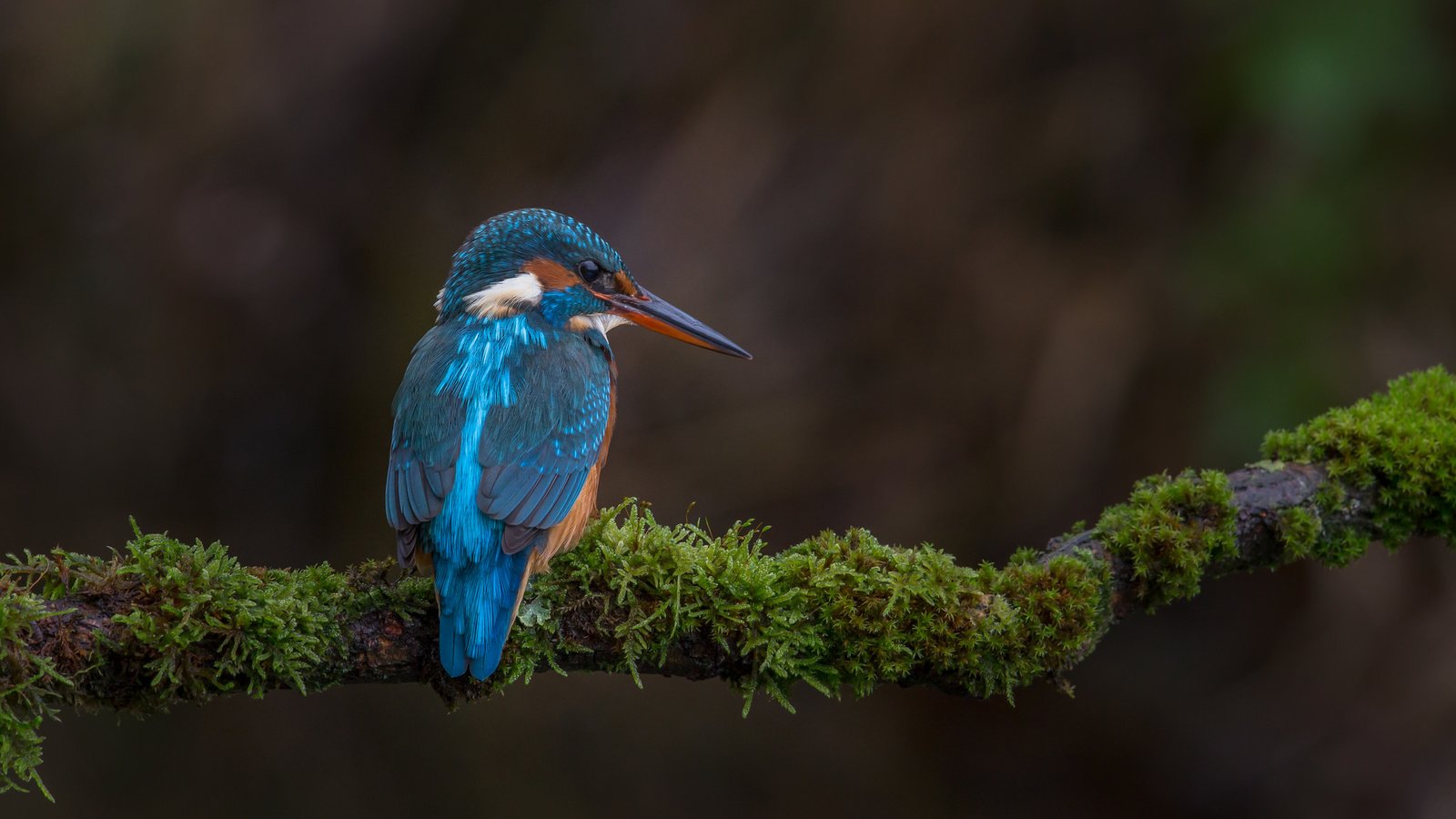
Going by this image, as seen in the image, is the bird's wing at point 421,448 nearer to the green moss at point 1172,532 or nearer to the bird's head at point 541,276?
the bird's head at point 541,276

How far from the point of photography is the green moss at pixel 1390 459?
247cm

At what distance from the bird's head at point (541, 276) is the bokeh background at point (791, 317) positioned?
1.46 meters

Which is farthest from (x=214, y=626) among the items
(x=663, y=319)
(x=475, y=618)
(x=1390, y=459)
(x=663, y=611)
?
(x=1390, y=459)

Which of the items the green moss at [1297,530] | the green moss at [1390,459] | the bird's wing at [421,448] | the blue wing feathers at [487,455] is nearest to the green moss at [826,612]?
the blue wing feathers at [487,455]

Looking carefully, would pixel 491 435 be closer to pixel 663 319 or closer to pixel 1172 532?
pixel 663 319

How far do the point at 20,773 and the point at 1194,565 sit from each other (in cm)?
190

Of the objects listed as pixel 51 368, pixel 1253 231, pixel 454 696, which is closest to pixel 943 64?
pixel 1253 231

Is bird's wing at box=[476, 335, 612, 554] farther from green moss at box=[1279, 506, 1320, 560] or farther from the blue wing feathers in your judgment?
green moss at box=[1279, 506, 1320, 560]

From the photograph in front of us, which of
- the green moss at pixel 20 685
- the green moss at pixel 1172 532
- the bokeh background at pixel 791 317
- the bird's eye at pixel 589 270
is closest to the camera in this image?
the green moss at pixel 20 685

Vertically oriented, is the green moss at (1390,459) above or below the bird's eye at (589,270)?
below

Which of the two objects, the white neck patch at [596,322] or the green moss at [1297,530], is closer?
the green moss at [1297,530]

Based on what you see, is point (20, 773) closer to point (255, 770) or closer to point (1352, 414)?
point (1352, 414)

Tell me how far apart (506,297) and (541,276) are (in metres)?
0.10

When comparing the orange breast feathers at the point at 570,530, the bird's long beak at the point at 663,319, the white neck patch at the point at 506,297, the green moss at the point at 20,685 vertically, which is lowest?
the green moss at the point at 20,685
